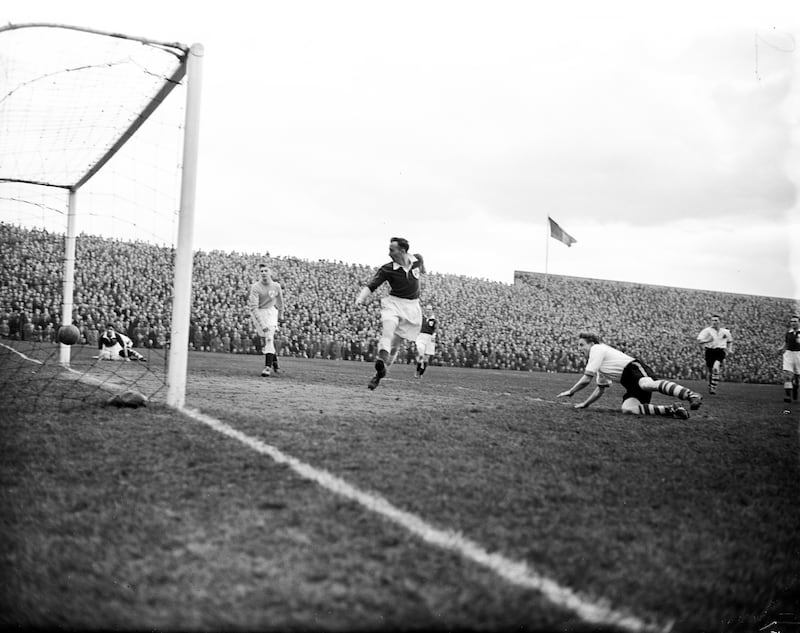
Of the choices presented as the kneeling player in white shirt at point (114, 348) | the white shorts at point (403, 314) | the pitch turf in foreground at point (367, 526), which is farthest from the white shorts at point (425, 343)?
the pitch turf in foreground at point (367, 526)

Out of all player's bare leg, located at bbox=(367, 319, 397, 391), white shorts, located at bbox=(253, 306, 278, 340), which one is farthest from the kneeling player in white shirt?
player's bare leg, located at bbox=(367, 319, 397, 391)

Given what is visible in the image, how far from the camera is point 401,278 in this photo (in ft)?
31.1

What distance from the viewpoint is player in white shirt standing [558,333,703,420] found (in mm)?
8211

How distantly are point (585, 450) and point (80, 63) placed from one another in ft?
20.9

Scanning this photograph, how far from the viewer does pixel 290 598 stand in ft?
7.25

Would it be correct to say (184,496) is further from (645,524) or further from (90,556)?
(645,524)

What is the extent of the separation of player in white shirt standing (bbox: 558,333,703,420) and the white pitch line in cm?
533

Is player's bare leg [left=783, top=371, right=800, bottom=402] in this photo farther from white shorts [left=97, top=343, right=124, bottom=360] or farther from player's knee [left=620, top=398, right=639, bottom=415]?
white shorts [left=97, top=343, right=124, bottom=360]

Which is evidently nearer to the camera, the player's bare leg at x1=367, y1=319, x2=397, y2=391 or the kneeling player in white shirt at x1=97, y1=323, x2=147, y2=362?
the player's bare leg at x1=367, y1=319, x2=397, y2=391

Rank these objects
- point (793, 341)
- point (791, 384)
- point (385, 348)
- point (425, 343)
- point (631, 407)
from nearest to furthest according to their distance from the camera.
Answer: point (631, 407)
point (385, 348)
point (791, 384)
point (793, 341)
point (425, 343)

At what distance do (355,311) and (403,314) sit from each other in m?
16.7

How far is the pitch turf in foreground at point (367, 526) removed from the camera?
2197 millimetres

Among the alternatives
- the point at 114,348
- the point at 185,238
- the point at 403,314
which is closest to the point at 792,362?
the point at 403,314

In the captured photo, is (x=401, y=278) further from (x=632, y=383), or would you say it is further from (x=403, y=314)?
(x=632, y=383)
